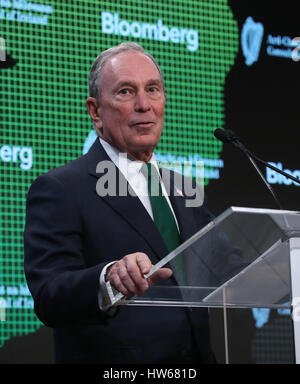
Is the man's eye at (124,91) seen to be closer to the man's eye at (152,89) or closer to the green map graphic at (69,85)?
the man's eye at (152,89)

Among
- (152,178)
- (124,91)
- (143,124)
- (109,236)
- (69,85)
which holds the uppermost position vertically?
(69,85)

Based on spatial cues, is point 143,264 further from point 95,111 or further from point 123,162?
point 95,111

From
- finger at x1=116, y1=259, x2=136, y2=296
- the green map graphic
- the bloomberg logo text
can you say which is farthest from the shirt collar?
the bloomberg logo text

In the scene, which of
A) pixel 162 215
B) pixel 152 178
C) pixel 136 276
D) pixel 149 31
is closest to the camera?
pixel 136 276

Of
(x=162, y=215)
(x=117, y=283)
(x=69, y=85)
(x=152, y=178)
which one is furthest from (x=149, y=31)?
(x=117, y=283)

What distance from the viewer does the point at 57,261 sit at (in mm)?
2092

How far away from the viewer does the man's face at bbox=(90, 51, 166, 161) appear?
8.14ft

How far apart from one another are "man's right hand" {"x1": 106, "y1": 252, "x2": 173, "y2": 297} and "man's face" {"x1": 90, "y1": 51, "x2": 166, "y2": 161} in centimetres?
82

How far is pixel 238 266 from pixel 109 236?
547 mm

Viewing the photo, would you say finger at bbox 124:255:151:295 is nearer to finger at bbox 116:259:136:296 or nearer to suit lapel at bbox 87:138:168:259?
finger at bbox 116:259:136:296

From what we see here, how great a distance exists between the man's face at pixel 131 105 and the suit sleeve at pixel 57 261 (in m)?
0.31

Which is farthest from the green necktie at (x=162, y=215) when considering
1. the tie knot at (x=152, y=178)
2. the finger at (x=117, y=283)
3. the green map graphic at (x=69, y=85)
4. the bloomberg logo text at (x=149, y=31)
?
the bloomberg logo text at (x=149, y=31)
